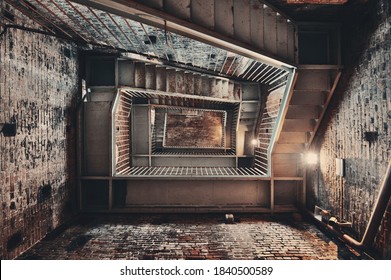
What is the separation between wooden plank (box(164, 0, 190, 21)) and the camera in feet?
11.7

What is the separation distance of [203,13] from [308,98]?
3616 mm

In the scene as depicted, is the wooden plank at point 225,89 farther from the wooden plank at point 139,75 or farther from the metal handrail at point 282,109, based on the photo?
the wooden plank at point 139,75

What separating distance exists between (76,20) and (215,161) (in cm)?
706

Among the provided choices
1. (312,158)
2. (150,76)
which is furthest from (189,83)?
(312,158)

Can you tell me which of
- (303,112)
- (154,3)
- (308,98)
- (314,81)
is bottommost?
(303,112)

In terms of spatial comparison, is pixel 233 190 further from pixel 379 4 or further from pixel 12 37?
pixel 12 37

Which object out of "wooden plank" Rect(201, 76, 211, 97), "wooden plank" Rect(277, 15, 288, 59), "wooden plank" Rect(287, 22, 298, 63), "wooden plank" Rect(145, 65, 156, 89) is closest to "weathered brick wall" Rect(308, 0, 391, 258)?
"wooden plank" Rect(287, 22, 298, 63)

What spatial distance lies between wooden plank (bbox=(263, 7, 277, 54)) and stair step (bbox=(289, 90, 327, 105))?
1.47 meters

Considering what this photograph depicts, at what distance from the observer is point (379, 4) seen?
13.7 ft

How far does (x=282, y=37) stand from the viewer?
4.87m

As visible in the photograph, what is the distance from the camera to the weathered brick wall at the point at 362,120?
4066 mm

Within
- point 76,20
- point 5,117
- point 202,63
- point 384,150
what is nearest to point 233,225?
point 384,150

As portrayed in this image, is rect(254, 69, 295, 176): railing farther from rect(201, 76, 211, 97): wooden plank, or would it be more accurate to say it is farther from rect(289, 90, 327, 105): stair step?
rect(201, 76, 211, 97): wooden plank

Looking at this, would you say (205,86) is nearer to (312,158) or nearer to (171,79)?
(171,79)
